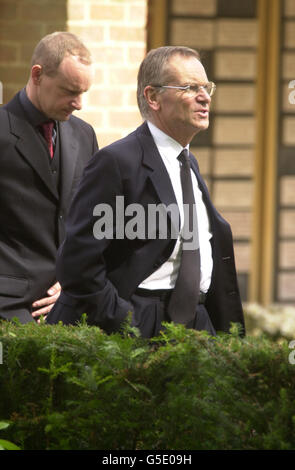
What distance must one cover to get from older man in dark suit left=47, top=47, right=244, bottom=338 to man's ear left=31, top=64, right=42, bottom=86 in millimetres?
624

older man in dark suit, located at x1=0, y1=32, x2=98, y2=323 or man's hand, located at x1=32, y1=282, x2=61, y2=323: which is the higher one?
older man in dark suit, located at x1=0, y1=32, x2=98, y2=323

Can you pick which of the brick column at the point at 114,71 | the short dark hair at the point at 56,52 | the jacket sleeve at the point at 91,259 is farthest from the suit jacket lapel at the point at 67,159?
the brick column at the point at 114,71

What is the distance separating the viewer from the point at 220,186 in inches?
318

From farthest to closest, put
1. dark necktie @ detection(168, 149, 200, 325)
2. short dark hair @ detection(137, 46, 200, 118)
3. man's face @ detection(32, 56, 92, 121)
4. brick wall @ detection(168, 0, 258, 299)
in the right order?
brick wall @ detection(168, 0, 258, 299) → man's face @ detection(32, 56, 92, 121) → short dark hair @ detection(137, 46, 200, 118) → dark necktie @ detection(168, 149, 200, 325)

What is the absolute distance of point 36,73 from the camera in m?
4.36

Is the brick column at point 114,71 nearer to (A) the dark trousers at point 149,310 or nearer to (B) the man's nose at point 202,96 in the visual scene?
(B) the man's nose at point 202,96

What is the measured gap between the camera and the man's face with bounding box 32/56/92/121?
427 cm

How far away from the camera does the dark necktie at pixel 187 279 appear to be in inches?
145


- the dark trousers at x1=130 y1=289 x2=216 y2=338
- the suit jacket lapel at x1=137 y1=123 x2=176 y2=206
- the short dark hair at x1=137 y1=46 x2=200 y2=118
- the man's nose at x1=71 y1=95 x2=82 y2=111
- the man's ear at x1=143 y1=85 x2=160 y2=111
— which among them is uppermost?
the short dark hair at x1=137 y1=46 x2=200 y2=118

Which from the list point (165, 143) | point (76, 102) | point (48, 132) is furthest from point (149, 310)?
point (48, 132)

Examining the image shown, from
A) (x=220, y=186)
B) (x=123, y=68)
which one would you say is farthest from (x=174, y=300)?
(x=220, y=186)

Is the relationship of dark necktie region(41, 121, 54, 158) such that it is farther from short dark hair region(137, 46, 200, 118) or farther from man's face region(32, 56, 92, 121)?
short dark hair region(137, 46, 200, 118)

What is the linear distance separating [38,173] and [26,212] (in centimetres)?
18

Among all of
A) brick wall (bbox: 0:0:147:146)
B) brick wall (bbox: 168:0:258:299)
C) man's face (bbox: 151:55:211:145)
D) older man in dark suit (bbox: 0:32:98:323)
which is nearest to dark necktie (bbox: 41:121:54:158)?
older man in dark suit (bbox: 0:32:98:323)
